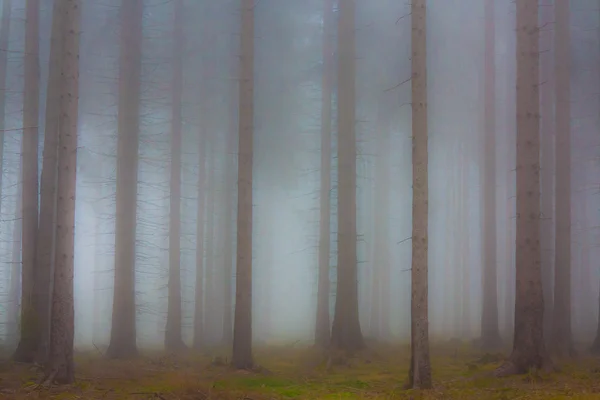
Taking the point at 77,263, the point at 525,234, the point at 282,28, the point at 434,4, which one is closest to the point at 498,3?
the point at 434,4

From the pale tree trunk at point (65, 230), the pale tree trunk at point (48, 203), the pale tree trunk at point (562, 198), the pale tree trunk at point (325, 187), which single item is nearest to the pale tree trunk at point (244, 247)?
the pale tree trunk at point (65, 230)

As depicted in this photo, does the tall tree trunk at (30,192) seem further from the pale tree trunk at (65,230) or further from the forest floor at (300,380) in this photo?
the pale tree trunk at (65,230)

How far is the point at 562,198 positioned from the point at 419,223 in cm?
713

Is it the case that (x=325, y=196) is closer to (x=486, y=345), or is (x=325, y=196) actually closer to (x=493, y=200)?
(x=493, y=200)

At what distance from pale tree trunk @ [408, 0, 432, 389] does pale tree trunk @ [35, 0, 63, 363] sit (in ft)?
27.7

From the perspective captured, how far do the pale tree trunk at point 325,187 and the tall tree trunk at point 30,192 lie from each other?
1032cm

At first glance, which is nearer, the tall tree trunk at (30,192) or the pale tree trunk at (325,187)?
the tall tree trunk at (30,192)

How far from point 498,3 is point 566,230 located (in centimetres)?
1675

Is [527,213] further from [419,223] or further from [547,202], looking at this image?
[547,202]

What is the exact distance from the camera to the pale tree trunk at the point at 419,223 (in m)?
11.5

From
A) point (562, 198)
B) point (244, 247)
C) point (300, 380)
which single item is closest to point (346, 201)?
point (244, 247)

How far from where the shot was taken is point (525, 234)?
42.8 ft

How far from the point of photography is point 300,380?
45.8 ft

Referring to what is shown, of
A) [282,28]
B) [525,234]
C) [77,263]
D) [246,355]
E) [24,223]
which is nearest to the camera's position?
[525,234]
